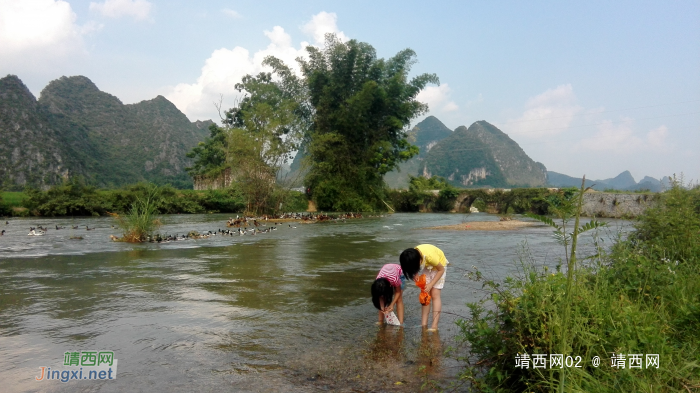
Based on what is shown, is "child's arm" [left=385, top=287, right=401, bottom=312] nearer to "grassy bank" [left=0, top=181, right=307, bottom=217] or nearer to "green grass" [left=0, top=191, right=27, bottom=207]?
"grassy bank" [left=0, top=181, right=307, bottom=217]

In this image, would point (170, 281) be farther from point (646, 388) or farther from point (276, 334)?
point (646, 388)

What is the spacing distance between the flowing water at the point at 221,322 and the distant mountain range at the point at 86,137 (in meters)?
33.0

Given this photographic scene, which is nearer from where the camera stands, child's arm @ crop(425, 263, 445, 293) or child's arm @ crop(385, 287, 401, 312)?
child's arm @ crop(425, 263, 445, 293)

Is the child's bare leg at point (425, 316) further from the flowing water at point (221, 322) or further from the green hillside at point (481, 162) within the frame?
the green hillside at point (481, 162)

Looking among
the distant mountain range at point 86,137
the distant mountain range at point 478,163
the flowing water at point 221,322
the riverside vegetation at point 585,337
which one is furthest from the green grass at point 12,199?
the distant mountain range at point 478,163

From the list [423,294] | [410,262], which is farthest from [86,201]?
[410,262]

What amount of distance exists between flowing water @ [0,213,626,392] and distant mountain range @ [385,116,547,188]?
8092 centimetres

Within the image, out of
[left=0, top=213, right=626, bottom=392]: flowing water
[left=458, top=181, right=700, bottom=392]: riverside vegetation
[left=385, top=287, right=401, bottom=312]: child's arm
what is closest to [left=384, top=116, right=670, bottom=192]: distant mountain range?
[left=0, top=213, right=626, bottom=392]: flowing water

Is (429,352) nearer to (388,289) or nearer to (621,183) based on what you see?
(388,289)

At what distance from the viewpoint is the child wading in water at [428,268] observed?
470 cm

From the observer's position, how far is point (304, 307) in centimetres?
632

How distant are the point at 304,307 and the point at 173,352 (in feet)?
6.87

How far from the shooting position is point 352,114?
3703 cm

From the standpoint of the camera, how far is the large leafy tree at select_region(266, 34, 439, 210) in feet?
123
